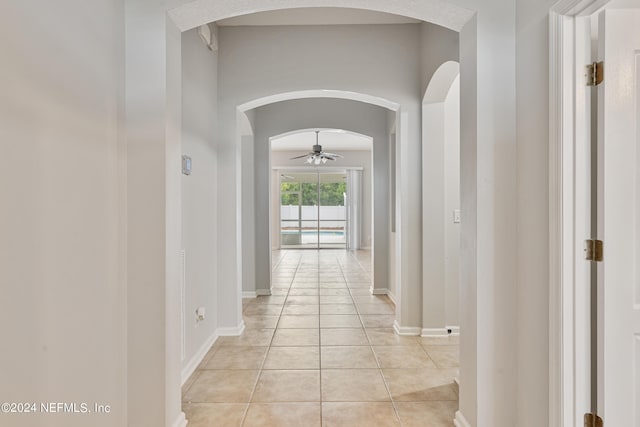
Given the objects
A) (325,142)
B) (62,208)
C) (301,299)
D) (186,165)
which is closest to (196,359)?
(186,165)

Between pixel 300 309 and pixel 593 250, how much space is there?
3.47 m

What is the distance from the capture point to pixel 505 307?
1.86 m

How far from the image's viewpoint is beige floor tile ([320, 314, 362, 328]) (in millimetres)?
3930

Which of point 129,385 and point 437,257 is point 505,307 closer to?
point 437,257

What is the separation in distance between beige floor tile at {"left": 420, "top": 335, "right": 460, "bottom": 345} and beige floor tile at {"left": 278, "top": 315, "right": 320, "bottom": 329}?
1089mm

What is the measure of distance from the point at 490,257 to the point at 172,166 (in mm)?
1692

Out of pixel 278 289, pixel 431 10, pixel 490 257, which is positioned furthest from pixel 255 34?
pixel 278 289

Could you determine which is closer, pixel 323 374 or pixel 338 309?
pixel 323 374

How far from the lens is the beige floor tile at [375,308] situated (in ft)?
14.5

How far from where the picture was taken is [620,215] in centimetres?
152

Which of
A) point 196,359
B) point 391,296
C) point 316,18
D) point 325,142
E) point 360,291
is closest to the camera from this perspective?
point 196,359

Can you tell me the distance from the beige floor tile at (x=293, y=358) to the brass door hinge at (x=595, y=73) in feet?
8.08

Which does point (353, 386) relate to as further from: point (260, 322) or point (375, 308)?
point (375, 308)

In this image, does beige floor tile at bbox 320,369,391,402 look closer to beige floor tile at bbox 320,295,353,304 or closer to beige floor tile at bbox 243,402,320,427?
beige floor tile at bbox 243,402,320,427
